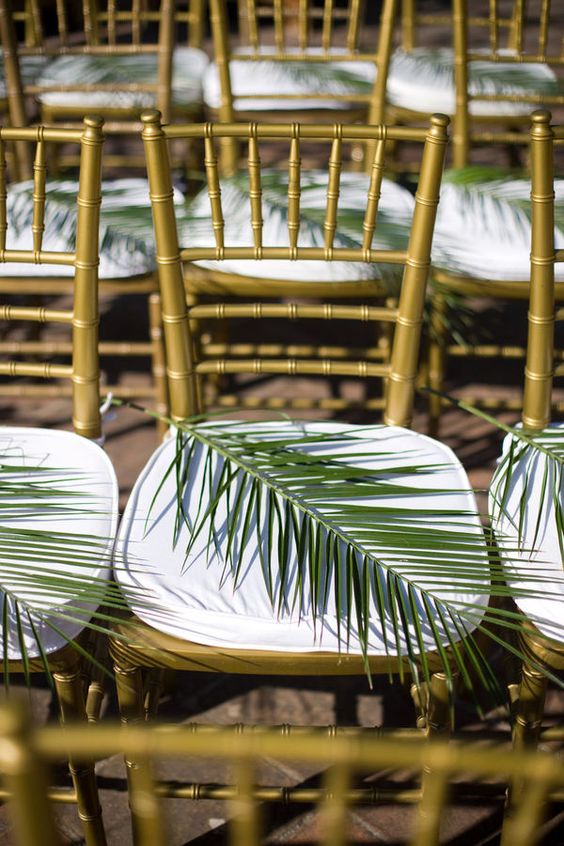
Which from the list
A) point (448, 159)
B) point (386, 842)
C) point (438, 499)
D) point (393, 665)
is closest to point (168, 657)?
point (393, 665)

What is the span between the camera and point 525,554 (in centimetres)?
123

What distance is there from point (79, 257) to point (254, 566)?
1.72 ft

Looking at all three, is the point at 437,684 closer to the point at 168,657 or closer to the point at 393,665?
the point at 393,665

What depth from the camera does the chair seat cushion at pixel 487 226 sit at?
1.83 m

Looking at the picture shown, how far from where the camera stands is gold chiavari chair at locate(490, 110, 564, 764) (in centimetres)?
117

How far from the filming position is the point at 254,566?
3.99 ft

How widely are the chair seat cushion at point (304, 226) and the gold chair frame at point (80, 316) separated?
37 centimetres

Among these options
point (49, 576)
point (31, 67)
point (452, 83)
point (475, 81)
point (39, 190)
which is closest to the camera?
point (49, 576)

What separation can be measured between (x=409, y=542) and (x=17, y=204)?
3.88 ft

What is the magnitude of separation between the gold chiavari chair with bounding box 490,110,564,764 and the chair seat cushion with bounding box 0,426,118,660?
0.52 metres

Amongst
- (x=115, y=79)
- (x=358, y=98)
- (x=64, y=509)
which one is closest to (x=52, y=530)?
(x=64, y=509)

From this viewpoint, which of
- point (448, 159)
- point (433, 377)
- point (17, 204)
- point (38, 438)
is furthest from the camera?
point (448, 159)

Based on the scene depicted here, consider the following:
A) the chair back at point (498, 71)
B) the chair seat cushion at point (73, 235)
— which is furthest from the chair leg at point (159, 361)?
the chair back at point (498, 71)

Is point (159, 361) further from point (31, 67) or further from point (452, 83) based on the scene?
point (31, 67)
